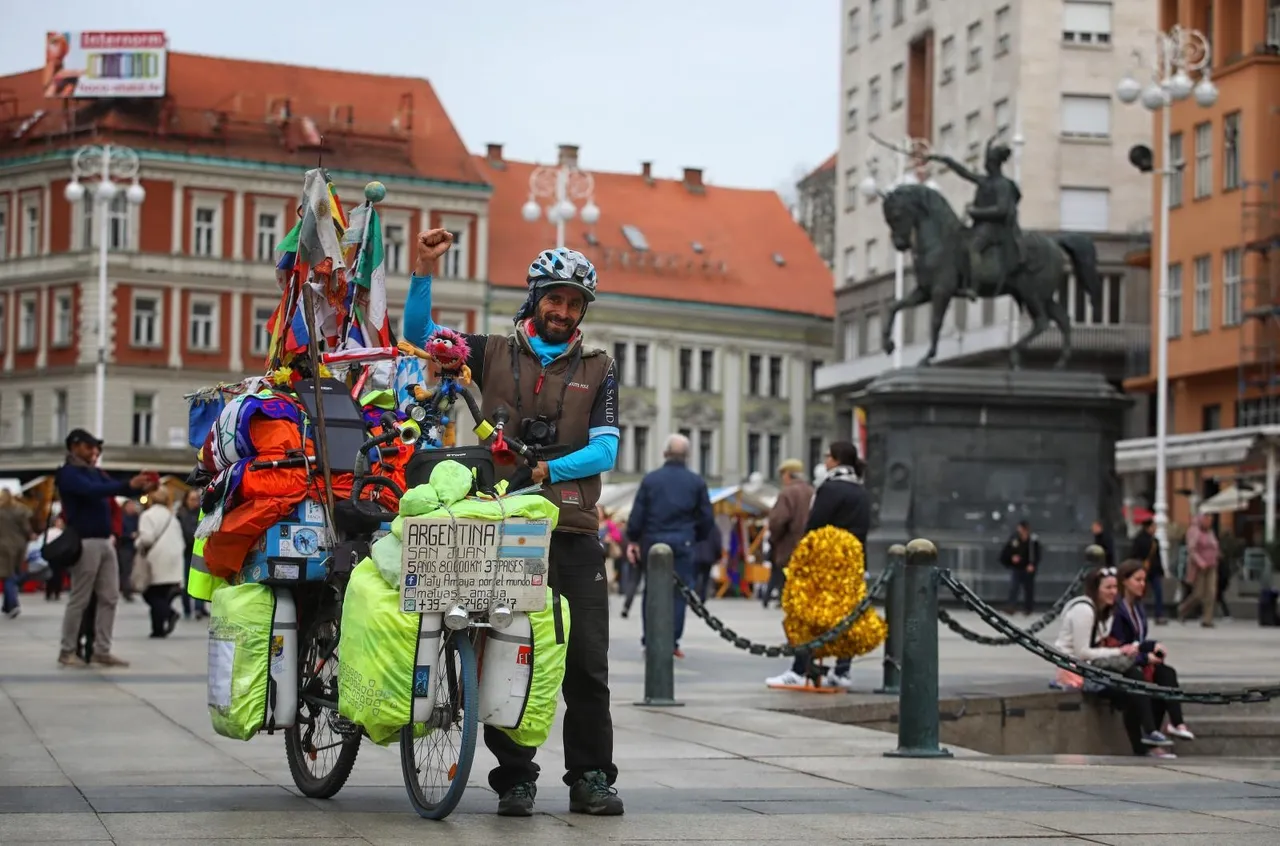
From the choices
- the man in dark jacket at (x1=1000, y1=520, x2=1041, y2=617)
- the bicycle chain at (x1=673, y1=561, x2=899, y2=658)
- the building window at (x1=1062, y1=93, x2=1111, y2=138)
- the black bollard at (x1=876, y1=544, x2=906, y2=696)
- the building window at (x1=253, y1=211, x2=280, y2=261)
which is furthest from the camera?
the building window at (x1=253, y1=211, x2=280, y2=261)

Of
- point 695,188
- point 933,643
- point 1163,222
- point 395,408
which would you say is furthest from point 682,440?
point 695,188

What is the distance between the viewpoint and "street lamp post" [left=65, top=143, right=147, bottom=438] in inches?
2424

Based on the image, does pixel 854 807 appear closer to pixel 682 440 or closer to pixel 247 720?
pixel 247 720

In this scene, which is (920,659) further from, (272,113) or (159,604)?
(272,113)

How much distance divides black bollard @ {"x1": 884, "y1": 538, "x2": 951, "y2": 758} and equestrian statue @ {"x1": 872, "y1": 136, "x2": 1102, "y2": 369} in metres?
21.2

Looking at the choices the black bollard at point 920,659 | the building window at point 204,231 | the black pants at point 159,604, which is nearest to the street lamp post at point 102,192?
the building window at point 204,231

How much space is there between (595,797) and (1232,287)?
50.4 meters

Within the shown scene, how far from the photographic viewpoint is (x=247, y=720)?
913 centimetres

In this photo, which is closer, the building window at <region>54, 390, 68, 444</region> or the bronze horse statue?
the bronze horse statue

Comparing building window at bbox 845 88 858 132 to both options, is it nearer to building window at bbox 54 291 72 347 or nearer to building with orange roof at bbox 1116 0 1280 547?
building with orange roof at bbox 1116 0 1280 547

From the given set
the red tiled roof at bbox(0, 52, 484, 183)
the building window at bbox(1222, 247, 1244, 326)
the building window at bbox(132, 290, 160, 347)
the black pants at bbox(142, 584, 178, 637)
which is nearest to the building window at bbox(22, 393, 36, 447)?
the building window at bbox(132, 290, 160, 347)

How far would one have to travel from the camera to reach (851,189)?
84.4m

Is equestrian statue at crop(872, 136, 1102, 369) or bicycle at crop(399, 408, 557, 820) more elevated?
equestrian statue at crop(872, 136, 1102, 369)

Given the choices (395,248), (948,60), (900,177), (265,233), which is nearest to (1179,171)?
(900,177)
